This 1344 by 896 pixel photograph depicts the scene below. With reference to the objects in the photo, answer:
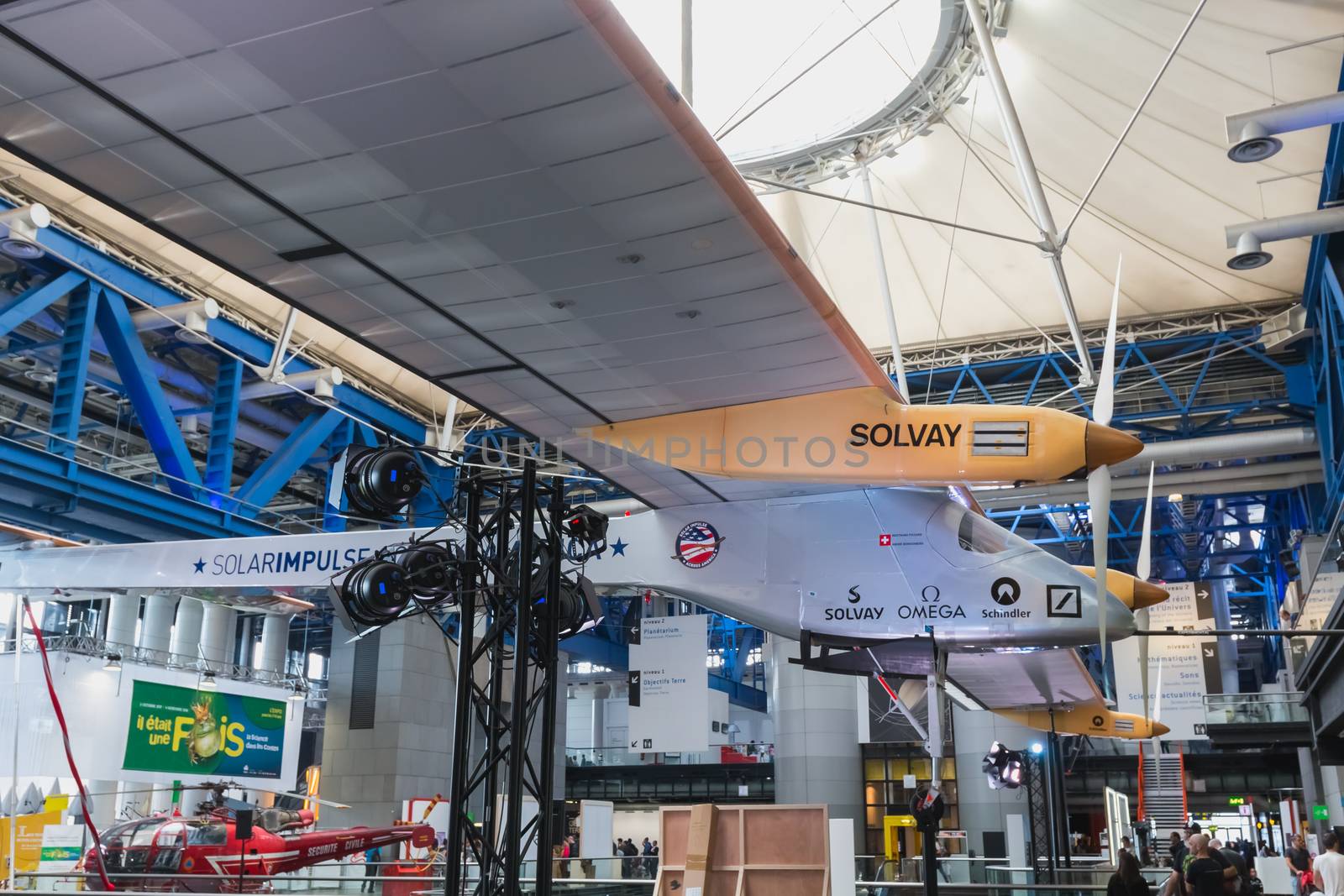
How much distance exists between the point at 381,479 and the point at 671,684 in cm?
997

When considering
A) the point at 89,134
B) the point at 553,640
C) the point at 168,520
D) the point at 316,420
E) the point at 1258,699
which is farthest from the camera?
the point at 1258,699

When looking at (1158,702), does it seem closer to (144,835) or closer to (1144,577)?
(1144,577)

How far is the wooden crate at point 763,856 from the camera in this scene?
364 inches

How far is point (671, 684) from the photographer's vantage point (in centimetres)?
1853

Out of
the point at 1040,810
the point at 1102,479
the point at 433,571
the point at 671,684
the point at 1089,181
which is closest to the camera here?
the point at 1102,479

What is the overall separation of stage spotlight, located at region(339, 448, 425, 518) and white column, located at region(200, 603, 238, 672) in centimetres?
2240

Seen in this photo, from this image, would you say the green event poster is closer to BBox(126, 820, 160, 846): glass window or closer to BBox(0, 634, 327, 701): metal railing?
BBox(0, 634, 327, 701): metal railing

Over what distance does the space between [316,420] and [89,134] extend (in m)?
15.5

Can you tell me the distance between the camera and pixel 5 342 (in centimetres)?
1970

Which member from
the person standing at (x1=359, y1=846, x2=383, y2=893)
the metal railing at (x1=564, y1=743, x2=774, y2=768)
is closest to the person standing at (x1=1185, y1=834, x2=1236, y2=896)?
the person standing at (x1=359, y1=846, x2=383, y2=893)

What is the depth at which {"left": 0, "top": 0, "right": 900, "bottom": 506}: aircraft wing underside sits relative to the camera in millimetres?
5414

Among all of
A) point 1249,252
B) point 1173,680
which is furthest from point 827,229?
point 1173,680

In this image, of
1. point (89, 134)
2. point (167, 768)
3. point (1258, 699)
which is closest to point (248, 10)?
point (89, 134)

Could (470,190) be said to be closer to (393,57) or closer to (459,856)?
(393,57)
